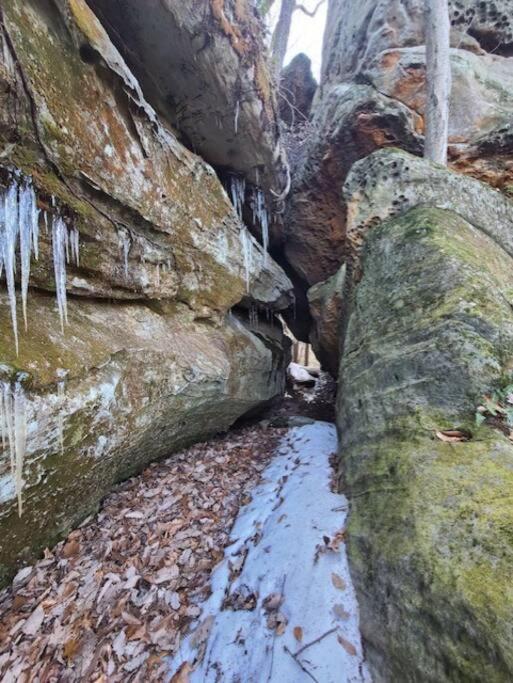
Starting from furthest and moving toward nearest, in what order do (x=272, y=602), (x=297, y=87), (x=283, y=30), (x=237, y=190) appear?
(x=283, y=30) < (x=297, y=87) < (x=237, y=190) < (x=272, y=602)

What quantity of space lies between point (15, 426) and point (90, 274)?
1.99 meters

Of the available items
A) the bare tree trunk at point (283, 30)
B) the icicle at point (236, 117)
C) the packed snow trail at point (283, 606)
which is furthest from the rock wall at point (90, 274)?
the bare tree trunk at point (283, 30)

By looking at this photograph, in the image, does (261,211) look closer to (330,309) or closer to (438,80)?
(330,309)

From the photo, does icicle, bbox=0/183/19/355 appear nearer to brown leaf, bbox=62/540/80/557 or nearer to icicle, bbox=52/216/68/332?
icicle, bbox=52/216/68/332

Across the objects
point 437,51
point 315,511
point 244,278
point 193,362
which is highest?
point 437,51

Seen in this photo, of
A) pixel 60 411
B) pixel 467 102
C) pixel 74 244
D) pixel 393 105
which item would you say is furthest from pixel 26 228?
pixel 467 102

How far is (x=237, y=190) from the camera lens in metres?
7.65

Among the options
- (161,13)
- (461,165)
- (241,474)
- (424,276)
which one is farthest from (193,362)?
(461,165)

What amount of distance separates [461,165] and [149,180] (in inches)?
253

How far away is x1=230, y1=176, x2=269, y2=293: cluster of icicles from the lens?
6.85 metres

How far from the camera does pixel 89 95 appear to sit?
12.5 feet

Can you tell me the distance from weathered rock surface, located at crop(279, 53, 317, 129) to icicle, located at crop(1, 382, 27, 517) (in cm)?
1173

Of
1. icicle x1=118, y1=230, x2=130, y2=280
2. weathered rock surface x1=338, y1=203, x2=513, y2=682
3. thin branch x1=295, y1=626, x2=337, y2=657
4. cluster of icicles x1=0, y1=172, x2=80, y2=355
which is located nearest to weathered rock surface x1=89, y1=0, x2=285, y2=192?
icicle x1=118, y1=230, x2=130, y2=280

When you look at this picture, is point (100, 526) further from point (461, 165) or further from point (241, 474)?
point (461, 165)
